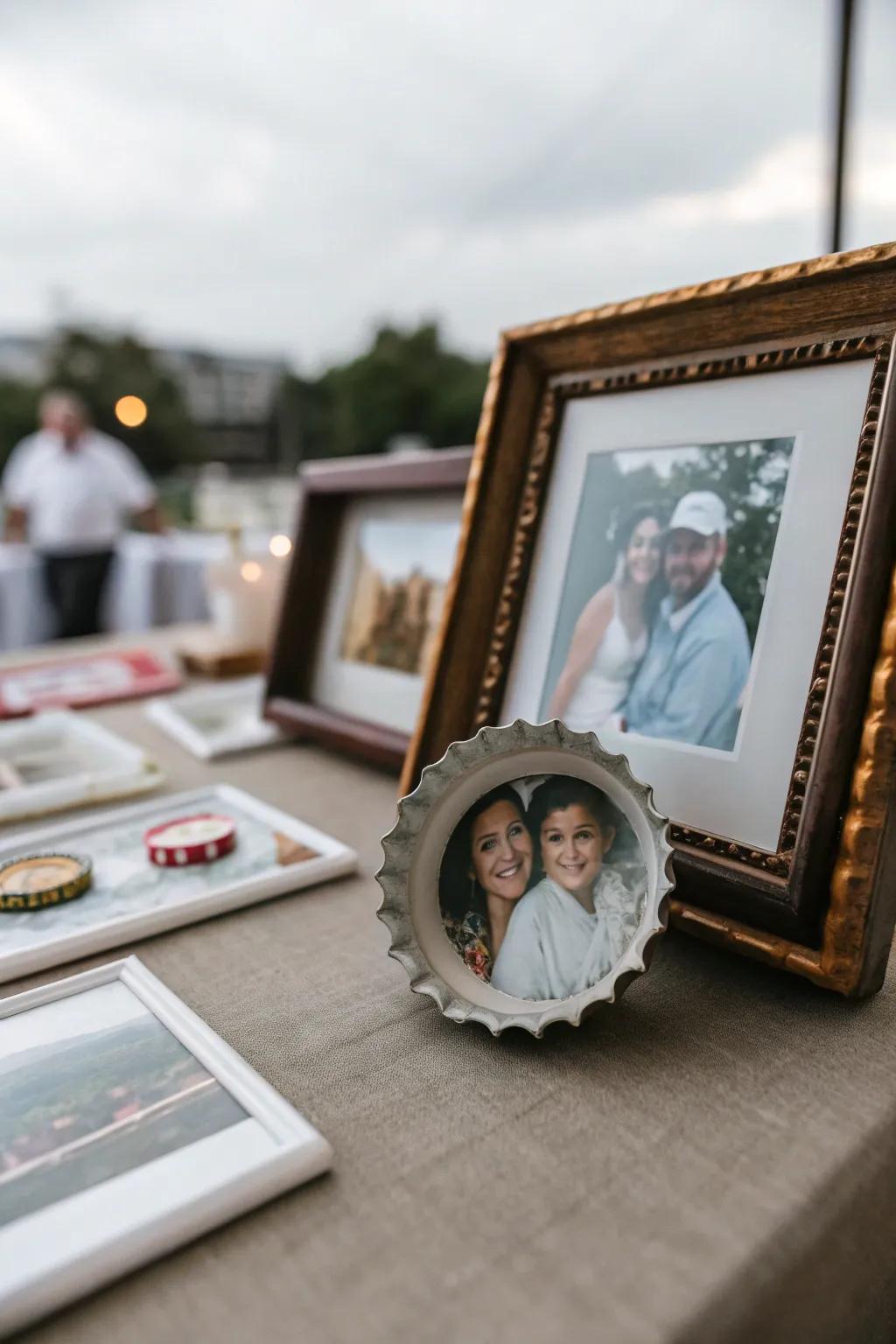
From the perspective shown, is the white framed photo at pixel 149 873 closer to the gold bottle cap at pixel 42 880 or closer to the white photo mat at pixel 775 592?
the gold bottle cap at pixel 42 880

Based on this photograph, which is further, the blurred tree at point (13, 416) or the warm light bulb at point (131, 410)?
the warm light bulb at point (131, 410)

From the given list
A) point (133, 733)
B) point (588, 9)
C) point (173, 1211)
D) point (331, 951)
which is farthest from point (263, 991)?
point (588, 9)

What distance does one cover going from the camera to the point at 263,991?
1.55ft

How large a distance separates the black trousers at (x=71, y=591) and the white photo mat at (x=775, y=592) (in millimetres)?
2987

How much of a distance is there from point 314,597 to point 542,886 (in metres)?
0.53

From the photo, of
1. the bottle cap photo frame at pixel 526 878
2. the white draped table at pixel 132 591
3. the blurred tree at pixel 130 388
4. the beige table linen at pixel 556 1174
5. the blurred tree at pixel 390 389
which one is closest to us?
the beige table linen at pixel 556 1174

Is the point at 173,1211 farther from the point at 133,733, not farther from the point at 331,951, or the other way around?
the point at 133,733

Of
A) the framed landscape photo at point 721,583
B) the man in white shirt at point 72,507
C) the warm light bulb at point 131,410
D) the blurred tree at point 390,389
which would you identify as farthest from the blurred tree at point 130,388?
the framed landscape photo at point 721,583

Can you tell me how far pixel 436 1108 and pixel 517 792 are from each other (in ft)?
0.51

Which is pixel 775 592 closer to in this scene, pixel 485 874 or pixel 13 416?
pixel 485 874

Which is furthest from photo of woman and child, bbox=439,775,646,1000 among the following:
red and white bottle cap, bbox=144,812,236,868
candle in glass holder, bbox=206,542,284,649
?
candle in glass holder, bbox=206,542,284,649

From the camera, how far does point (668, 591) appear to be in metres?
0.52

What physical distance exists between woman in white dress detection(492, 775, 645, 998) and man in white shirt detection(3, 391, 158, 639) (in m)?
3.03

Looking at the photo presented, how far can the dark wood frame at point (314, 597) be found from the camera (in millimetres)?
819
